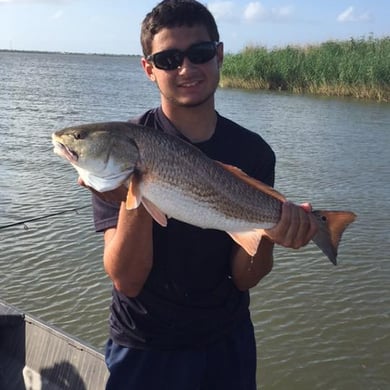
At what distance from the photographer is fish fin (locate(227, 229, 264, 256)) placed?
2.61m

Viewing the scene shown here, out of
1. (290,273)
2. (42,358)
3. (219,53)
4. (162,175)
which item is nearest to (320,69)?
(290,273)

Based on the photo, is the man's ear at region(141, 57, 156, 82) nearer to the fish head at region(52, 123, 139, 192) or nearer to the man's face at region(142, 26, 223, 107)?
the man's face at region(142, 26, 223, 107)

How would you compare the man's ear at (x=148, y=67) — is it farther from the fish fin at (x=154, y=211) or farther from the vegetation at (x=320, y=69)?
the vegetation at (x=320, y=69)

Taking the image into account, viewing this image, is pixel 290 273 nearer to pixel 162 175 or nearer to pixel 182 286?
pixel 182 286

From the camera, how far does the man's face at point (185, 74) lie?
2.67 meters

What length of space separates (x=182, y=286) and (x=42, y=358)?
86.8 inches

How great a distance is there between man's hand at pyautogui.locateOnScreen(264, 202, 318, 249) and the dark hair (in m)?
0.93

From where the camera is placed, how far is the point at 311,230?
264cm

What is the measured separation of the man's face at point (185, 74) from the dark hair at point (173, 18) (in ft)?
0.09

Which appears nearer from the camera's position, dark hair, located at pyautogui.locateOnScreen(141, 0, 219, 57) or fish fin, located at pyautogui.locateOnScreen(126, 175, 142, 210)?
fish fin, located at pyautogui.locateOnScreen(126, 175, 142, 210)

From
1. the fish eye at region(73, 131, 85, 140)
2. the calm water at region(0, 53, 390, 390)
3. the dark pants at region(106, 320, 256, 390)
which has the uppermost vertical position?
the fish eye at region(73, 131, 85, 140)

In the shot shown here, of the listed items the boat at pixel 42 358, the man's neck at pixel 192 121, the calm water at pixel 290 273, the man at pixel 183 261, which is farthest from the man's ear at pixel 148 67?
the calm water at pixel 290 273

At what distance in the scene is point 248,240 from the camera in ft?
8.58

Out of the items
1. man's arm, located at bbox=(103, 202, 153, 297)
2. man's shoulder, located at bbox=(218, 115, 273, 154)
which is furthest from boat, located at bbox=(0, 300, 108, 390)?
man's shoulder, located at bbox=(218, 115, 273, 154)
